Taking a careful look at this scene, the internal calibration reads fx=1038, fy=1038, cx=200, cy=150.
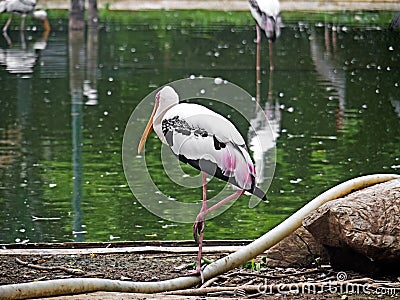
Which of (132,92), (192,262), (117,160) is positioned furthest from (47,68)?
(192,262)

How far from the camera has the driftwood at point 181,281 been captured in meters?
4.18

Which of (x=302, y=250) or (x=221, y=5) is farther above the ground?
(x=221, y=5)

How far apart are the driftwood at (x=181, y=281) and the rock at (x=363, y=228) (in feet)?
0.51

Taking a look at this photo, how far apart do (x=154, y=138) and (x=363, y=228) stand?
16.8 ft

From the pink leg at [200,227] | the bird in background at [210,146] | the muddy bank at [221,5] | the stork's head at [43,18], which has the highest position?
the muddy bank at [221,5]

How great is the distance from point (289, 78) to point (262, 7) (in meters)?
1.55

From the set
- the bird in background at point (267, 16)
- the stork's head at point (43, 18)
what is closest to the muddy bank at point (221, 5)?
the stork's head at point (43, 18)

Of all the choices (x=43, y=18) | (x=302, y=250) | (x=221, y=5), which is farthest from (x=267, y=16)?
(x=221, y=5)

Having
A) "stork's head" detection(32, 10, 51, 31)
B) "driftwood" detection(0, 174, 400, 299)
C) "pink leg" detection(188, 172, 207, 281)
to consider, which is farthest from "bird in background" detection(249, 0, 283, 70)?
"pink leg" detection(188, 172, 207, 281)

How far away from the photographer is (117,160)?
8.49 m

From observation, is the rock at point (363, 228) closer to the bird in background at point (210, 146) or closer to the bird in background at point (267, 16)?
the bird in background at point (210, 146)

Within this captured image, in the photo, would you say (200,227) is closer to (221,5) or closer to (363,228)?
(363,228)

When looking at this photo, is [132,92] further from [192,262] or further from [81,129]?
[192,262]

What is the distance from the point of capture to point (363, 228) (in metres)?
4.55
